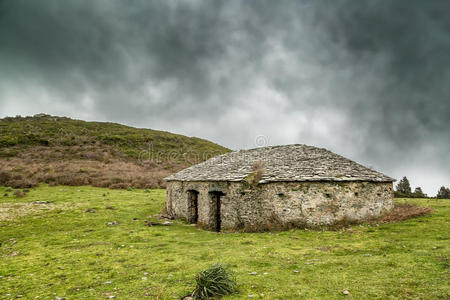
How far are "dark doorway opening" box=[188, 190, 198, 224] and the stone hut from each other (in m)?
0.78

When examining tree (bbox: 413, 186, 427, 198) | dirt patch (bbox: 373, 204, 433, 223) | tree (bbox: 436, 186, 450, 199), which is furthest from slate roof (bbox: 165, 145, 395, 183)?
tree (bbox: 436, 186, 450, 199)

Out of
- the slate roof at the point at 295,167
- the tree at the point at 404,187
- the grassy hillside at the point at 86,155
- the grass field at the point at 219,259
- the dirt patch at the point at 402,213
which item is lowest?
the grass field at the point at 219,259

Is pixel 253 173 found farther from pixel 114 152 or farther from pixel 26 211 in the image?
pixel 114 152

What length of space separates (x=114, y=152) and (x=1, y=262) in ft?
127

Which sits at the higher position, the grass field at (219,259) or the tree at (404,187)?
the tree at (404,187)

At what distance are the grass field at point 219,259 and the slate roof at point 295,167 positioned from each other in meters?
2.64

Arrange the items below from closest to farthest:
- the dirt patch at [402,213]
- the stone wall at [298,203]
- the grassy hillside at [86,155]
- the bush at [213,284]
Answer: the bush at [213,284], the stone wall at [298,203], the dirt patch at [402,213], the grassy hillside at [86,155]

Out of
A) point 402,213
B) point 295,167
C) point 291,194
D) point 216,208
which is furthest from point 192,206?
point 402,213

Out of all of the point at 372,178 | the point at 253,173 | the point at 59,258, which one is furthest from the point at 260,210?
the point at 59,258

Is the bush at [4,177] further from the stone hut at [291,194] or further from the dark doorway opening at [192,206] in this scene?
the stone hut at [291,194]

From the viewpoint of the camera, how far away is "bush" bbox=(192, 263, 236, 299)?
219 inches

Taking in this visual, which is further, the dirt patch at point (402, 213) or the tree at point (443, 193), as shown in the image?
the tree at point (443, 193)

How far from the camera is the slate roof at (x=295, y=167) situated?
12.6 metres

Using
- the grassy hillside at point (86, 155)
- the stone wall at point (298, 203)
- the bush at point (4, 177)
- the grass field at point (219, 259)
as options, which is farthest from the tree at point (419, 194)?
the bush at point (4, 177)
